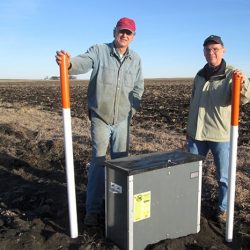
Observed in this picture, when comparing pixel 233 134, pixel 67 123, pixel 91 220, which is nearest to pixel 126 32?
pixel 67 123

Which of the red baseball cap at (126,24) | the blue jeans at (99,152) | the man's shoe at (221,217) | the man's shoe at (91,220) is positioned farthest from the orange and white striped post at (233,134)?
the man's shoe at (91,220)

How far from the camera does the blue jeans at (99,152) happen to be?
482 cm

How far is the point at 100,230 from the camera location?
15.1ft

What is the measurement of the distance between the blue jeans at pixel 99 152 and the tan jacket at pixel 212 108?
888mm

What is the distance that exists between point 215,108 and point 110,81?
4.21 ft

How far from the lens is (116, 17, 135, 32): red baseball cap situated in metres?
4.53

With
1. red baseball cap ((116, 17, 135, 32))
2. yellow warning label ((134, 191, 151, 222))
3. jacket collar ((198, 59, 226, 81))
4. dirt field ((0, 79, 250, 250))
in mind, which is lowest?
dirt field ((0, 79, 250, 250))

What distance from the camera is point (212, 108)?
4824 mm

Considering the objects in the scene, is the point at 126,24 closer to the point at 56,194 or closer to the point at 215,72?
the point at 215,72

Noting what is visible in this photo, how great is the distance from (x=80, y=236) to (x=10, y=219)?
1055mm

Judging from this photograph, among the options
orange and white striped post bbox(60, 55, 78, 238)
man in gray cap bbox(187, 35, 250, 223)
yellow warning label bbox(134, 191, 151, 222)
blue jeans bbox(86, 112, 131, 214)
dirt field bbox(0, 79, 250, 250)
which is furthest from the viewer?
blue jeans bbox(86, 112, 131, 214)

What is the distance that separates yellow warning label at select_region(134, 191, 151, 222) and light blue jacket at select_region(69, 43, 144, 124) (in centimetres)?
122

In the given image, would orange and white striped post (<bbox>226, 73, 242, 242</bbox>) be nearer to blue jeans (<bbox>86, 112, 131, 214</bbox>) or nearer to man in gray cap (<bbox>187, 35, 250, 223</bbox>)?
man in gray cap (<bbox>187, 35, 250, 223</bbox>)

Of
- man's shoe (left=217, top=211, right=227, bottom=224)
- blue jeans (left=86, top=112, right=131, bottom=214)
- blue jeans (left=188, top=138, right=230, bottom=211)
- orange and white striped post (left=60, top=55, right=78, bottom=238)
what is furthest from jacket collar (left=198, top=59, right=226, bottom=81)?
orange and white striped post (left=60, top=55, right=78, bottom=238)
